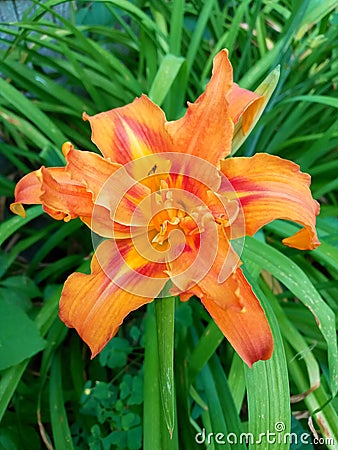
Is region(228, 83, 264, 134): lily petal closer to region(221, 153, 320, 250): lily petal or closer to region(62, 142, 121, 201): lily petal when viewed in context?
region(221, 153, 320, 250): lily petal

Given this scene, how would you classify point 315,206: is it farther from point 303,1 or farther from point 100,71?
point 100,71

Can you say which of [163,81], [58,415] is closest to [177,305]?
[58,415]

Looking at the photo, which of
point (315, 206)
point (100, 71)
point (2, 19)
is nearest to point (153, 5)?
point (100, 71)

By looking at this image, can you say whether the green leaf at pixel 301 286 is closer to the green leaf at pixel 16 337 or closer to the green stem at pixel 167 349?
the green stem at pixel 167 349

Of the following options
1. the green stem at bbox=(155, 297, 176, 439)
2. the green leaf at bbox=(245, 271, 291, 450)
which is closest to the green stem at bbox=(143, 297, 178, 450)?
the green stem at bbox=(155, 297, 176, 439)
